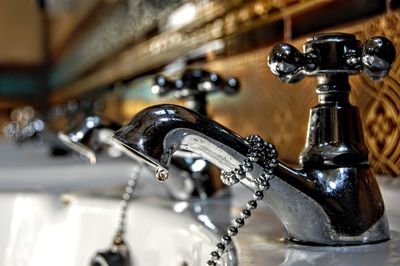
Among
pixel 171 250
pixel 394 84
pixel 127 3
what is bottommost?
pixel 171 250

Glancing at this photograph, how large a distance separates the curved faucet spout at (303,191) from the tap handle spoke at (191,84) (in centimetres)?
23

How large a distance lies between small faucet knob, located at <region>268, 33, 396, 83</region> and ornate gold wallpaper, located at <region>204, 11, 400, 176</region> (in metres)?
0.13

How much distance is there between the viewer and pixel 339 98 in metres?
0.41

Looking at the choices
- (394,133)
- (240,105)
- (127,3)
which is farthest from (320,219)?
(127,3)

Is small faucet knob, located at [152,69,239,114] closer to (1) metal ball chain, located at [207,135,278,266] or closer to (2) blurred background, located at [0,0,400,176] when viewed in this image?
(2) blurred background, located at [0,0,400,176]

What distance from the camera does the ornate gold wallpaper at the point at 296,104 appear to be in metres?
0.51

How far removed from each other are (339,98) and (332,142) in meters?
0.03

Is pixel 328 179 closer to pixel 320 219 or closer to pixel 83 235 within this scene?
pixel 320 219

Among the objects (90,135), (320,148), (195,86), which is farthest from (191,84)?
(320,148)

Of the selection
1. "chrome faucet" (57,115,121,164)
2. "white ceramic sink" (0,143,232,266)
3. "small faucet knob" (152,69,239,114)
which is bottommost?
"white ceramic sink" (0,143,232,266)

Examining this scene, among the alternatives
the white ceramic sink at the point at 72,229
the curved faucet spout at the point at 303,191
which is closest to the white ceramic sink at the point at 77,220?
the white ceramic sink at the point at 72,229

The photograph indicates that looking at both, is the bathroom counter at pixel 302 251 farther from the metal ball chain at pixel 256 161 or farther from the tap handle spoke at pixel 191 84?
the tap handle spoke at pixel 191 84

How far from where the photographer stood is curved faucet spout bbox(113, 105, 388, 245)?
373mm

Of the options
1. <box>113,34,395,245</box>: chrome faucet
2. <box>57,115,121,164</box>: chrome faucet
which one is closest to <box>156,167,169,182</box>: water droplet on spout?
<box>113,34,395,245</box>: chrome faucet
